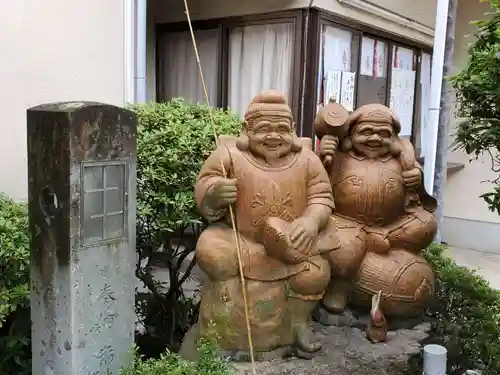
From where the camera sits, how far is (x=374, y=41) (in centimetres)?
757

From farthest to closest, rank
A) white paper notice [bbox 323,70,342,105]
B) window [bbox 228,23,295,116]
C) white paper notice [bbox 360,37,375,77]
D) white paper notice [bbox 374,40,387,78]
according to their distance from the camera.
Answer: white paper notice [bbox 374,40,387,78] < white paper notice [bbox 360,37,375,77] < white paper notice [bbox 323,70,342,105] < window [bbox 228,23,295,116]

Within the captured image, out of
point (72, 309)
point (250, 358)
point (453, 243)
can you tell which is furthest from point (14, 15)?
point (453, 243)

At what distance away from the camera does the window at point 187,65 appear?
7193mm

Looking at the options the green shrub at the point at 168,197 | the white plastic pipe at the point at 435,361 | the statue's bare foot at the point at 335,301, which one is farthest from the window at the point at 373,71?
the white plastic pipe at the point at 435,361

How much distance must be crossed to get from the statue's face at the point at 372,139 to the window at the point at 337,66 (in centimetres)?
300

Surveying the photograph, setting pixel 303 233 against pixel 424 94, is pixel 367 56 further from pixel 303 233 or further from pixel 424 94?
pixel 303 233

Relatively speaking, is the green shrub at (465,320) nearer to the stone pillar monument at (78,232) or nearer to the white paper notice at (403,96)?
the stone pillar monument at (78,232)

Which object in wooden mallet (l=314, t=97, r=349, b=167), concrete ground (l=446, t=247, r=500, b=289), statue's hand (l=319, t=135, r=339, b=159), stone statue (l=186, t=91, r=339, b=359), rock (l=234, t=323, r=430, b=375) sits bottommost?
concrete ground (l=446, t=247, r=500, b=289)

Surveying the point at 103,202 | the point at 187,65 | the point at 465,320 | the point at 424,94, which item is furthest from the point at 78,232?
the point at 424,94

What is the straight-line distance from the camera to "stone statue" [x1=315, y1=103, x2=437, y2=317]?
3648 mm

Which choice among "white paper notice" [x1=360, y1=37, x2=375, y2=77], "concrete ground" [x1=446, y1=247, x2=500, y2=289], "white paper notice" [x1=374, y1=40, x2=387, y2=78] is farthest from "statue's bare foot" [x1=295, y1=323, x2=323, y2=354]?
"white paper notice" [x1=374, y1=40, x2=387, y2=78]

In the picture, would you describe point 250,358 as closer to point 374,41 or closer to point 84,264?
point 84,264

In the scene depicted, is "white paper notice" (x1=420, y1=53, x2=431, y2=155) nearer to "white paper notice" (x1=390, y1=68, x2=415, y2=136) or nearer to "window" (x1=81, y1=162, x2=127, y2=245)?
"white paper notice" (x1=390, y1=68, x2=415, y2=136)

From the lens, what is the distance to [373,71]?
25.2ft
